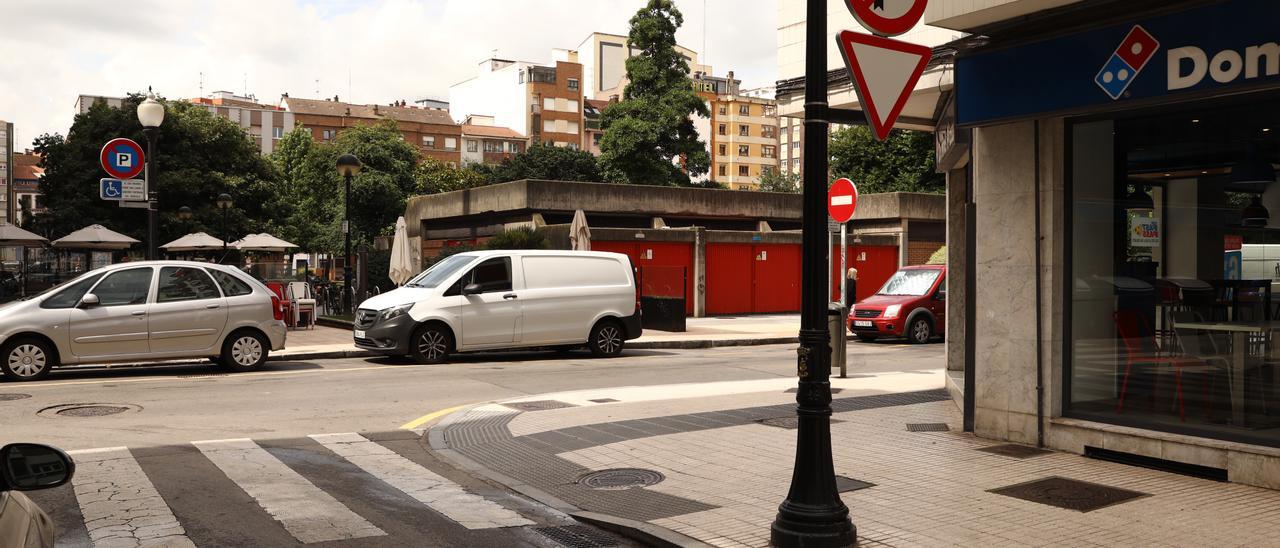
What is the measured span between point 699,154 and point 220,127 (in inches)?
955

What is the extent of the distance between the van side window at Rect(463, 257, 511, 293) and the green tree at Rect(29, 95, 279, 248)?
107 ft

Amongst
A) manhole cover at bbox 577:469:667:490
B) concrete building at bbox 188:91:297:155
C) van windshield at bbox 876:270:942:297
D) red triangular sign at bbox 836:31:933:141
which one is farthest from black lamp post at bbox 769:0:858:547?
concrete building at bbox 188:91:297:155

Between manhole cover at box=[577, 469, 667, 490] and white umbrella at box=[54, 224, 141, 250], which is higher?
white umbrella at box=[54, 224, 141, 250]

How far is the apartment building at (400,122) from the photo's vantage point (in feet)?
387

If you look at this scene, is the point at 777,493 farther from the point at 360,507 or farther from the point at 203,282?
the point at 203,282

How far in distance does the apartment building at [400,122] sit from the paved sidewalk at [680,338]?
94.6 meters

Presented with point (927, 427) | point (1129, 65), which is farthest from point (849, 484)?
point (1129, 65)

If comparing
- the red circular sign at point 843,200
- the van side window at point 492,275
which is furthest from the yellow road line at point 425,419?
the red circular sign at point 843,200

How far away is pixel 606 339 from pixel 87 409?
28.9 ft

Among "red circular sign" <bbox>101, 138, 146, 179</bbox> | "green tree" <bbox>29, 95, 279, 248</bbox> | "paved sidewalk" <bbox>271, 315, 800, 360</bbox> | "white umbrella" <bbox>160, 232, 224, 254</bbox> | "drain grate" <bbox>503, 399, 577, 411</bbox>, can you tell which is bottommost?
"drain grate" <bbox>503, 399, 577, 411</bbox>

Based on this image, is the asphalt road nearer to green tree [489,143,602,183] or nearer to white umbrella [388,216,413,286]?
white umbrella [388,216,413,286]

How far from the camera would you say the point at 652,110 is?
52.8m

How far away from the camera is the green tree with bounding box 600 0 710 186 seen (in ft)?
172

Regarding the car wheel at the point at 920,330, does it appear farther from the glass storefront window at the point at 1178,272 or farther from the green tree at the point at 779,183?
the green tree at the point at 779,183
